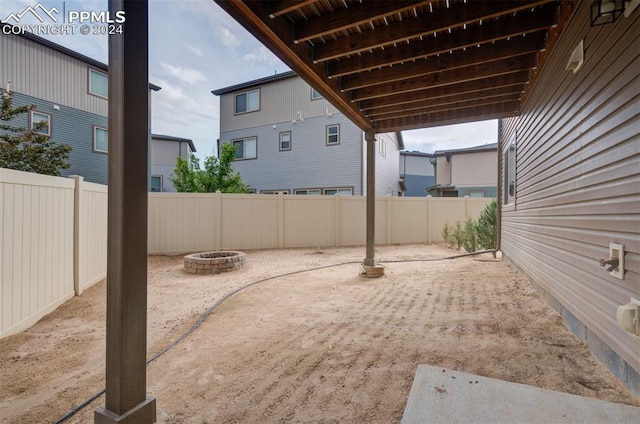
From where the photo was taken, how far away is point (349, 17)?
2.79 m

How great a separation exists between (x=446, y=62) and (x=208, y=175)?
968cm

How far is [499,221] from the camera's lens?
728 cm

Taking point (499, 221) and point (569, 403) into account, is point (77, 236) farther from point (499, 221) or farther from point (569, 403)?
point (499, 221)

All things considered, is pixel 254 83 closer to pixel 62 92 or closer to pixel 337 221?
pixel 62 92

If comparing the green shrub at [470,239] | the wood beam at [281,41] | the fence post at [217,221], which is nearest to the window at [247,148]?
the fence post at [217,221]

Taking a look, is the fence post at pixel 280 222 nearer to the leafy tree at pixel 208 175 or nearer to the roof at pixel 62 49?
the leafy tree at pixel 208 175

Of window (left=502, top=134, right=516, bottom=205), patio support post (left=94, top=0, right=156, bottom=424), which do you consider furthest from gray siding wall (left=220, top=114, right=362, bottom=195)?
patio support post (left=94, top=0, right=156, bottom=424)

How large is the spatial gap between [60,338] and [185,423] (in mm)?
2234

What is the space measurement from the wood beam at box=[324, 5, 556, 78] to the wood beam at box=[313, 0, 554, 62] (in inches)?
11.2

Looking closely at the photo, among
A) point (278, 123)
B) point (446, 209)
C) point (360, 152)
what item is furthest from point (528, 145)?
point (278, 123)

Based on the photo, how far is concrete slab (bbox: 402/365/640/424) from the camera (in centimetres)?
160

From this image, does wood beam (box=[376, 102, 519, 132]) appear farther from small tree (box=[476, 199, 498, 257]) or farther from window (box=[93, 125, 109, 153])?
window (box=[93, 125, 109, 153])

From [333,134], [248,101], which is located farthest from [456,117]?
[248,101]

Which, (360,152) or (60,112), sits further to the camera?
(360,152)
